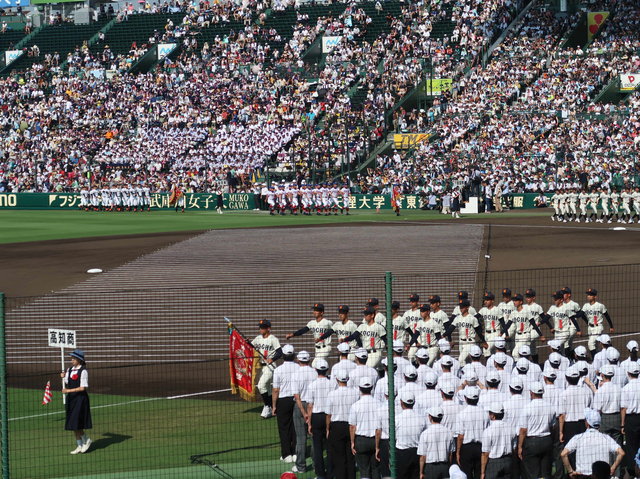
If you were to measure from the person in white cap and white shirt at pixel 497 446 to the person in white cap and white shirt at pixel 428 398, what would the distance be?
54cm

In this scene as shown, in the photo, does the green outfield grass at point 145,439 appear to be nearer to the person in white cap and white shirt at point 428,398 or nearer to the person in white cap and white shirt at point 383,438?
the person in white cap and white shirt at point 383,438

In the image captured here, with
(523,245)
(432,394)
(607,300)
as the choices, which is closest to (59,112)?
(523,245)

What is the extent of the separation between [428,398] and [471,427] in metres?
0.50

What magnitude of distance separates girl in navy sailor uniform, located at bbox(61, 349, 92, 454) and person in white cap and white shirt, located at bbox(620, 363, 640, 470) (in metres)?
5.89

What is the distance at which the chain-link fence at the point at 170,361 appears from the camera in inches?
364

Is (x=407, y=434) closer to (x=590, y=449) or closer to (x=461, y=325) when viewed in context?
(x=590, y=449)

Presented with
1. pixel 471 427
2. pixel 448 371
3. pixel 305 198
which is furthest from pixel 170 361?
pixel 305 198

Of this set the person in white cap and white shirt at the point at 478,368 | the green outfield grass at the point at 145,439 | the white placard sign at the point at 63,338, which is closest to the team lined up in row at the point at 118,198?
the green outfield grass at the point at 145,439

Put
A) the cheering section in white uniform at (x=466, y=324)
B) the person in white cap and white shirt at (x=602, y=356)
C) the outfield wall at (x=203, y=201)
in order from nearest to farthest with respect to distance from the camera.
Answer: the person in white cap and white shirt at (x=602, y=356) < the cheering section in white uniform at (x=466, y=324) < the outfield wall at (x=203, y=201)

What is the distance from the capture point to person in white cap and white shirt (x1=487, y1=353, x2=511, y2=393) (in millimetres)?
9094

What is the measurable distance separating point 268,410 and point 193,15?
6133 cm

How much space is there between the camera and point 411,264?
862 inches

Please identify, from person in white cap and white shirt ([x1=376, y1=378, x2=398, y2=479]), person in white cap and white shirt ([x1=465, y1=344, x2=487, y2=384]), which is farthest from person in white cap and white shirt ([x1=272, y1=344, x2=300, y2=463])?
person in white cap and white shirt ([x1=465, y1=344, x2=487, y2=384])

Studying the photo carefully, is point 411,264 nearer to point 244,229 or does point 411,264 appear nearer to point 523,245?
point 523,245
